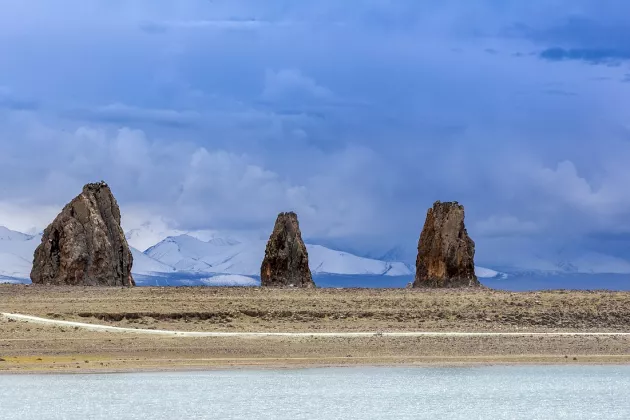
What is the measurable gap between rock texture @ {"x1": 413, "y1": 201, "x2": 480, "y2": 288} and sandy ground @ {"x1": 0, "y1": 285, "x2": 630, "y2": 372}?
4352 millimetres

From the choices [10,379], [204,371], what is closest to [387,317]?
[204,371]

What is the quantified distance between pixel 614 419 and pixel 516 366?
1261cm

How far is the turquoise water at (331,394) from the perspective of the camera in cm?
3359

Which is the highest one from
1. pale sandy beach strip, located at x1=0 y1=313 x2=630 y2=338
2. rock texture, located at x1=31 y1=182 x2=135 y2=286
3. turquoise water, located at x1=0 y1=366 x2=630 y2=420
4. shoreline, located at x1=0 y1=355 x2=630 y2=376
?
rock texture, located at x1=31 y1=182 x2=135 y2=286

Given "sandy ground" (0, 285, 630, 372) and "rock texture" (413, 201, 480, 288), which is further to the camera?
"rock texture" (413, 201, 480, 288)

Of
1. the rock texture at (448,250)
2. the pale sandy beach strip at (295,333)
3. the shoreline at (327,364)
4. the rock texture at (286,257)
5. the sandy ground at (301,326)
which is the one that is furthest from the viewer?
the rock texture at (286,257)

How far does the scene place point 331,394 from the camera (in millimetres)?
37562

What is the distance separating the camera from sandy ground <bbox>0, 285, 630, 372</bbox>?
4688cm

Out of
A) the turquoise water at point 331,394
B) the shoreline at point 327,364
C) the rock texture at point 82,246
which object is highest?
the rock texture at point 82,246

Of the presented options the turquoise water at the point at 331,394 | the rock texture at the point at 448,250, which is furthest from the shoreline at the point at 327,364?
the rock texture at the point at 448,250

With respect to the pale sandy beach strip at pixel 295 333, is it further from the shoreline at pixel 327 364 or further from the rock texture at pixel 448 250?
the rock texture at pixel 448 250

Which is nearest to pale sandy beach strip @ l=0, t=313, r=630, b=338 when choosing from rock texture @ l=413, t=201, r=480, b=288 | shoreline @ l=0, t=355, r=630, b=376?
shoreline @ l=0, t=355, r=630, b=376

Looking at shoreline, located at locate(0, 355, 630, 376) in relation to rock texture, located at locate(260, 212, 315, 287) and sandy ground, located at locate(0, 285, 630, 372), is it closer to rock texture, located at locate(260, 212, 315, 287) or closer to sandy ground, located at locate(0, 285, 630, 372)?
sandy ground, located at locate(0, 285, 630, 372)

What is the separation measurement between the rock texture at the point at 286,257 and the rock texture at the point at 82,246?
8.72 metres
